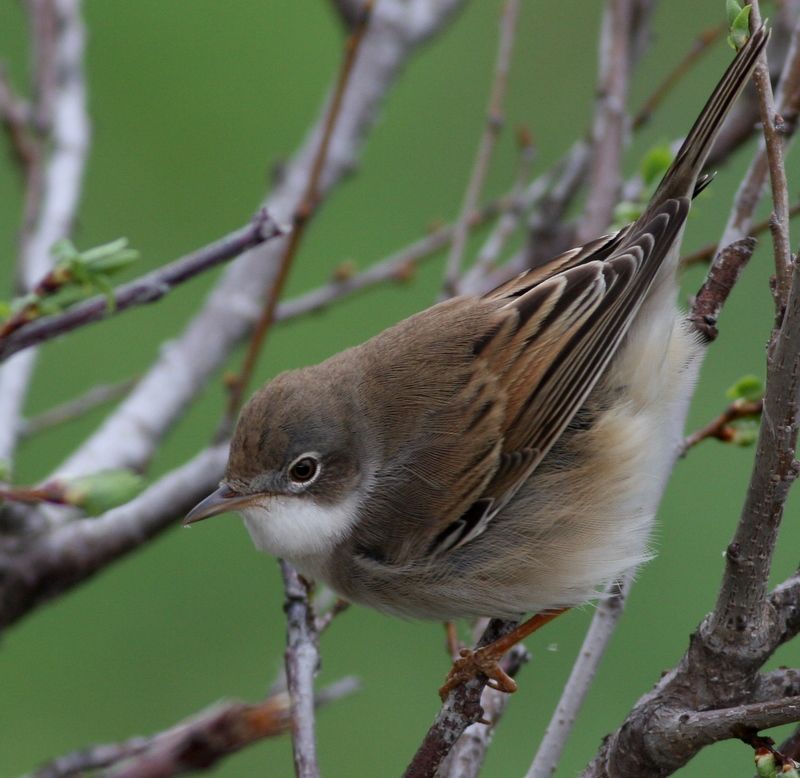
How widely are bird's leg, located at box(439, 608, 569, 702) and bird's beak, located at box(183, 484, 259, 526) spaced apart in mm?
741

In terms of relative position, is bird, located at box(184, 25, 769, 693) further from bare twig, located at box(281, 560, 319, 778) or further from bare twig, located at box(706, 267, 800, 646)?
bare twig, located at box(706, 267, 800, 646)

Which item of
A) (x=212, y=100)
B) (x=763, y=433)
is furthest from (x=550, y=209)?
(x=212, y=100)

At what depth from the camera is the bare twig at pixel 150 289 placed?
222cm

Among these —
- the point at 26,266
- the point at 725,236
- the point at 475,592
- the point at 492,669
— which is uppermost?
the point at 26,266

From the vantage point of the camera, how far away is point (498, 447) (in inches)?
132

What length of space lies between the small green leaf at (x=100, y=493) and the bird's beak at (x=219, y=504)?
1.15 metres

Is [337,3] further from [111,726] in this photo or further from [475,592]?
[111,726]

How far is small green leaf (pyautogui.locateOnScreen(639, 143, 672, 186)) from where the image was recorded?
334 centimetres

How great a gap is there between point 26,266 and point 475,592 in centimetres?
178

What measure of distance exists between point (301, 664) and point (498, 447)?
93 cm

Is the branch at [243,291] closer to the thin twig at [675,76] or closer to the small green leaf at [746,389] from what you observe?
the thin twig at [675,76]

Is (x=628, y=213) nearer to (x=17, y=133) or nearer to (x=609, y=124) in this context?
(x=609, y=124)

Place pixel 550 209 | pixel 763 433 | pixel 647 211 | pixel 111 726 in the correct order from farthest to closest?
1. pixel 111 726
2. pixel 550 209
3. pixel 647 211
4. pixel 763 433

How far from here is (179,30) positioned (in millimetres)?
8930
